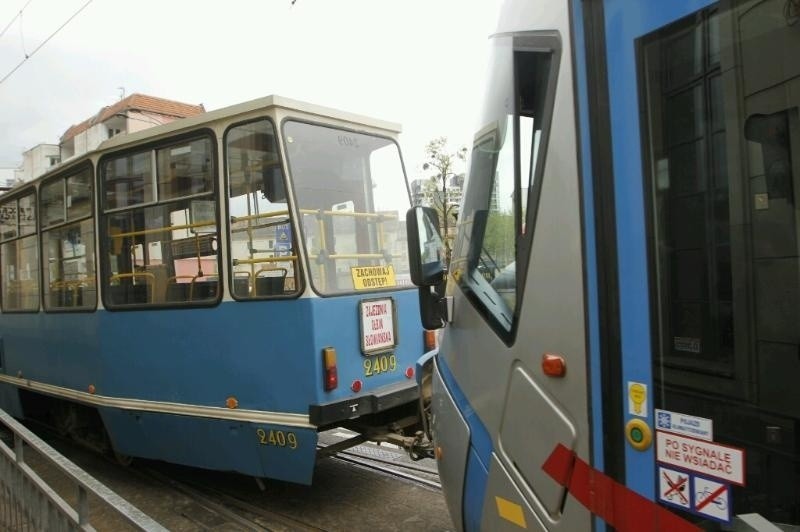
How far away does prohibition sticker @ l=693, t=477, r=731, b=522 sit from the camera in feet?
4.69

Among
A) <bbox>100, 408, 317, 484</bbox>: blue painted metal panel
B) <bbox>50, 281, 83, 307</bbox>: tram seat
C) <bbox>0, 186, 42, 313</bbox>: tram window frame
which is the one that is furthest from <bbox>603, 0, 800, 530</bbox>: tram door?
<bbox>0, 186, 42, 313</bbox>: tram window frame

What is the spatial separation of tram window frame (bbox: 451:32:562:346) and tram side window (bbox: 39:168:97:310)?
13.7 ft

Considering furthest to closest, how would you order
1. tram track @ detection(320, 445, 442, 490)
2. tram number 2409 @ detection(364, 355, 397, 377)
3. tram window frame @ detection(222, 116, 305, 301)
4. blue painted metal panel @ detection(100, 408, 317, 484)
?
tram track @ detection(320, 445, 442, 490) < tram number 2409 @ detection(364, 355, 397, 377) < tram window frame @ detection(222, 116, 305, 301) < blue painted metal panel @ detection(100, 408, 317, 484)

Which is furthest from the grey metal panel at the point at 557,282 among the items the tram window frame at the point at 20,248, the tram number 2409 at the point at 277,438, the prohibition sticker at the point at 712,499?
the tram window frame at the point at 20,248

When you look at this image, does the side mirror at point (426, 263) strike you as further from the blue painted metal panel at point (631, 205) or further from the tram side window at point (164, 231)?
the tram side window at point (164, 231)

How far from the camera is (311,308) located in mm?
4156

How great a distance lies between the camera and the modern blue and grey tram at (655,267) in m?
1.42

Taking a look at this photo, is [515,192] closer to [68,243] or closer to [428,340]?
[428,340]

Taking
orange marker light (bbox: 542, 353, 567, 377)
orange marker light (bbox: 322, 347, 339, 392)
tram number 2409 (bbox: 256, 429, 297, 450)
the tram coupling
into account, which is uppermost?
orange marker light (bbox: 542, 353, 567, 377)

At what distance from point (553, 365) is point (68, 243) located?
551 cm

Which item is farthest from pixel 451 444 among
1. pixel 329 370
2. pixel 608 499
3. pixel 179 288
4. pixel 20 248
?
pixel 20 248

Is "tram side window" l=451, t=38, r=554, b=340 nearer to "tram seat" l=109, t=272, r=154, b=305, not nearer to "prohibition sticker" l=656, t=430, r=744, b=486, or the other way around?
"prohibition sticker" l=656, t=430, r=744, b=486

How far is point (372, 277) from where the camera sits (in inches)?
188

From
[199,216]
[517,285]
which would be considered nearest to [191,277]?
[199,216]
